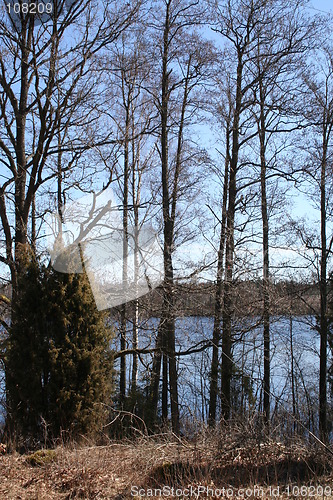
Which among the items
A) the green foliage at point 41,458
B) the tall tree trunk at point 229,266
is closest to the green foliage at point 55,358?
the green foliage at point 41,458

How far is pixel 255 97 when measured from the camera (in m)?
12.3

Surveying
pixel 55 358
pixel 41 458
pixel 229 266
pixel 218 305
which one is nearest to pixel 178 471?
pixel 41 458

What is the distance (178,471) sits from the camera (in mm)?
4441

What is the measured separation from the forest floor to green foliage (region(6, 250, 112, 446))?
3.19 feet

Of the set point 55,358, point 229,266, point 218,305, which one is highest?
point 229,266

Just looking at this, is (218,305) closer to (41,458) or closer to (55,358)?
(55,358)

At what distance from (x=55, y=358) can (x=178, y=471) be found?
8.53 ft

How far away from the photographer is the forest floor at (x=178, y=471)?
4.14 m

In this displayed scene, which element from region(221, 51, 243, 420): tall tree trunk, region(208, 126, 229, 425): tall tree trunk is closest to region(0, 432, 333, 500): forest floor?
region(208, 126, 229, 425): tall tree trunk

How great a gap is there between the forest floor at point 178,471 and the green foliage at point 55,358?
974 mm

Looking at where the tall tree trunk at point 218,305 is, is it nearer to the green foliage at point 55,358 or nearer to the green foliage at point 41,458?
the green foliage at point 55,358

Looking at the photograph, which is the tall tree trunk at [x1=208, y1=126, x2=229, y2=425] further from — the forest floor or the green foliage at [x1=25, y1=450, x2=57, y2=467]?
the green foliage at [x1=25, y1=450, x2=57, y2=467]

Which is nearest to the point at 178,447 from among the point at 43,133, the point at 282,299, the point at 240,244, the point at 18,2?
the point at 282,299

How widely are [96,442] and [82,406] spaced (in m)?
0.54
